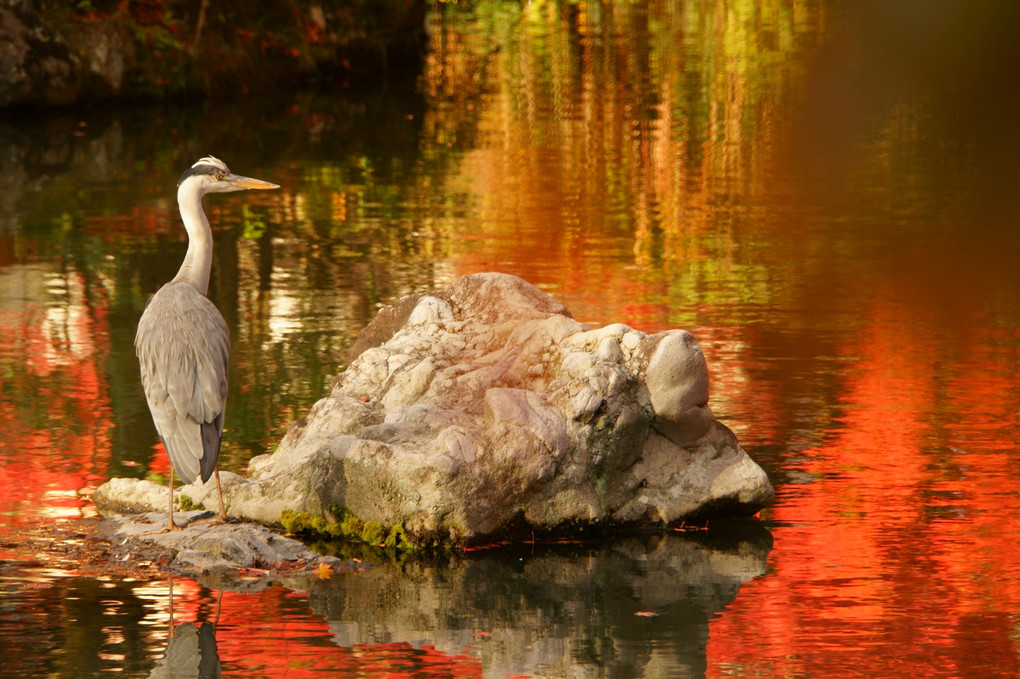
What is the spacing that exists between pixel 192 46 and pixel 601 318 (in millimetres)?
18138

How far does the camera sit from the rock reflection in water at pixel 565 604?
25.7 ft

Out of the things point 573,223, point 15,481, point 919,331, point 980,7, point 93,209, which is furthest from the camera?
point 980,7

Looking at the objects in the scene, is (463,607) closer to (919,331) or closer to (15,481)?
(15,481)

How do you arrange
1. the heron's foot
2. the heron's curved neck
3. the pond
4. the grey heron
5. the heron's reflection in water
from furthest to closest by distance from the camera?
the heron's curved neck, the heron's foot, the grey heron, the pond, the heron's reflection in water

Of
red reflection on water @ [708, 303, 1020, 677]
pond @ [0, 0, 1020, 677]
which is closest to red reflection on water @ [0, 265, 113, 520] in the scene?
pond @ [0, 0, 1020, 677]

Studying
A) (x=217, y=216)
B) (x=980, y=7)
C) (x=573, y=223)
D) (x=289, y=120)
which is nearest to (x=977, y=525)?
(x=573, y=223)

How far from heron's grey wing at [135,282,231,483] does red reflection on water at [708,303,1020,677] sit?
285cm

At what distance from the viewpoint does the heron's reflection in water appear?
7.50 metres

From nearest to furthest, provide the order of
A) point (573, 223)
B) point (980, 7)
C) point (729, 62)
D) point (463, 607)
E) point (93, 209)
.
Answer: point (463, 607) < point (573, 223) < point (93, 209) < point (729, 62) < point (980, 7)

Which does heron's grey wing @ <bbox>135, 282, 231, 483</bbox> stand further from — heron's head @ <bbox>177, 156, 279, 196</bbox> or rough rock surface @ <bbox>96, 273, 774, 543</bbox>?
heron's head @ <bbox>177, 156, 279, 196</bbox>

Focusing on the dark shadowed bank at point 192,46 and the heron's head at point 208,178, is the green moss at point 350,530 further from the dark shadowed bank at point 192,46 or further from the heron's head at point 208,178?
the dark shadowed bank at point 192,46

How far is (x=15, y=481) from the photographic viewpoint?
33.3ft

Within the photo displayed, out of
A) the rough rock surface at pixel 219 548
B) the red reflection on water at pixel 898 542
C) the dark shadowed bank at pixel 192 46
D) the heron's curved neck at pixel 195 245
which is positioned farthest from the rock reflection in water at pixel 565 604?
the dark shadowed bank at pixel 192 46

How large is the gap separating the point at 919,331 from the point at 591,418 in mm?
5536
